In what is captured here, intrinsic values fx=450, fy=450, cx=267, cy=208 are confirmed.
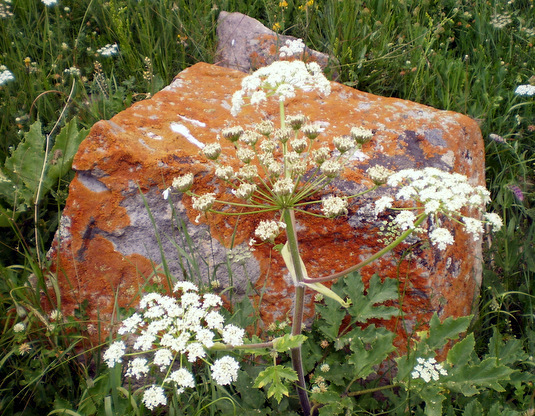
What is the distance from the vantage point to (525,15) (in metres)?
4.98

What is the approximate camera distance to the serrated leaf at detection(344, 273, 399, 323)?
8.82ft

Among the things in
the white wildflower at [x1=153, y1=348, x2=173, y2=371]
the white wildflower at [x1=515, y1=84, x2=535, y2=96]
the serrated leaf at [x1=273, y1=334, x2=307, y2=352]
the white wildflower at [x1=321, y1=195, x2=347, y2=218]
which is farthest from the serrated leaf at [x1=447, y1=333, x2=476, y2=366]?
the white wildflower at [x1=515, y1=84, x2=535, y2=96]

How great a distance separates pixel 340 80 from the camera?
4.54 m

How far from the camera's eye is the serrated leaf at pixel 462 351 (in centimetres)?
249

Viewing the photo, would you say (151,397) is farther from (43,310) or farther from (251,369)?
(43,310)

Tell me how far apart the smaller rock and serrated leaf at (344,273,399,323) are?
300cm

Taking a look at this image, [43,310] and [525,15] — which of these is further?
[525,15]

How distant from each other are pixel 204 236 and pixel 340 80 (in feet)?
7.95

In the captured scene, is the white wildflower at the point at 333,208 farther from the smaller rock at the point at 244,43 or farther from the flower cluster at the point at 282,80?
the smaller rock at the point at 244,43

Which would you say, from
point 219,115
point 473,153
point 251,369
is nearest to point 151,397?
point 251,369

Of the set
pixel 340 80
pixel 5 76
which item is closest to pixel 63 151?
pixel 5 76

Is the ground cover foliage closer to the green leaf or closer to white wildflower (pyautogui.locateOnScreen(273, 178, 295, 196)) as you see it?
the green leaf

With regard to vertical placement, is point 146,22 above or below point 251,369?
above

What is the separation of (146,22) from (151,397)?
12.8ft
